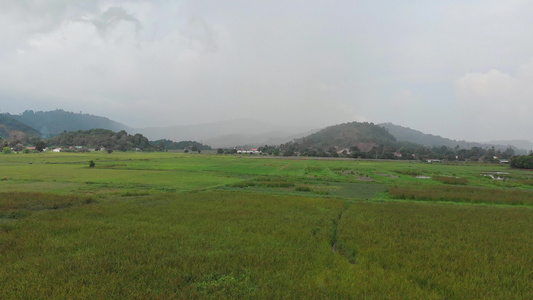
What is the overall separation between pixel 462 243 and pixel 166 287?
10.5 m

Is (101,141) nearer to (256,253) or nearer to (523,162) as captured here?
(256,253)

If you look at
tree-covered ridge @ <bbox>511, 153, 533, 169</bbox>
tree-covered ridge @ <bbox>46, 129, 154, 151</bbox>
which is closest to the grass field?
tree-covered ridge @ <bbox>511, 153, 533, 169</bbox>

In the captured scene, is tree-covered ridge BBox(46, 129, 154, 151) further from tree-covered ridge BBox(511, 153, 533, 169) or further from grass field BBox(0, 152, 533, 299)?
tree-covered ridge BBox(511, 153, 533, 169)

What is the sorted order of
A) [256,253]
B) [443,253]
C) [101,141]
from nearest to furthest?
[256,253] → [443,253] → [101,141]

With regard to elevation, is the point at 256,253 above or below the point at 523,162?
below

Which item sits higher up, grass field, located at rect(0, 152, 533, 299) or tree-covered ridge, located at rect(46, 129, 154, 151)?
tree-covered ridge, located at rect(46, 129, 154, 151)

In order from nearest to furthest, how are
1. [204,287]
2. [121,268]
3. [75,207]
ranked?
[204,287]
[121,268]
[75,207]

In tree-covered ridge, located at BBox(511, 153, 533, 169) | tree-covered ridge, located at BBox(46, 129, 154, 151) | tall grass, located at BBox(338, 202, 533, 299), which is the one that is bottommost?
tall grass, located at BBox(338, 202, 533, 299)

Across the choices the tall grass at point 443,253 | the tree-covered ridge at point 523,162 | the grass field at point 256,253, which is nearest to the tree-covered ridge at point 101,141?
the grass field at point 256,253

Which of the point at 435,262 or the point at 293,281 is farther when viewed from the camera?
the point at 435,262

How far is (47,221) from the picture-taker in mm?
11477

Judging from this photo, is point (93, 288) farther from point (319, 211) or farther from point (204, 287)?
point (319, 211)

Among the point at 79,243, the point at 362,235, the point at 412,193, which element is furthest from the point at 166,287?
the point at 412,193

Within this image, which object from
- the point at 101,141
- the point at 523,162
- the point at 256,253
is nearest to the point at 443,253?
the point at 256,253
